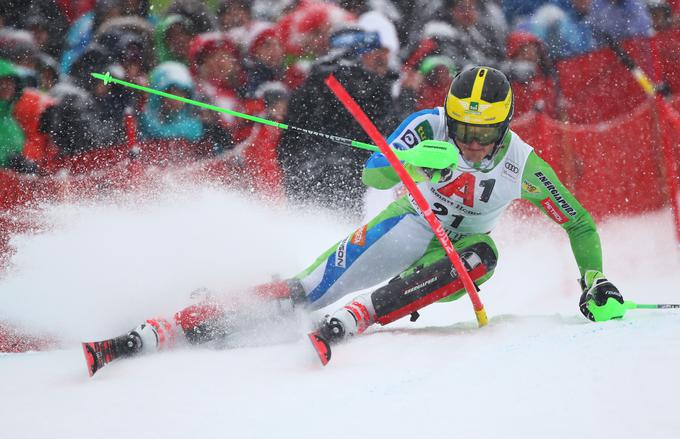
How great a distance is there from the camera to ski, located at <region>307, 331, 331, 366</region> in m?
3.10

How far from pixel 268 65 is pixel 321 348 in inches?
126

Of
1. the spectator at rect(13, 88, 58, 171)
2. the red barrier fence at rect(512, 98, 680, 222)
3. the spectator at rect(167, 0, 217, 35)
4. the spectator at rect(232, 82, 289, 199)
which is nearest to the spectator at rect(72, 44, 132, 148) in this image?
the spectator at rect(13, 88, 58, 171)

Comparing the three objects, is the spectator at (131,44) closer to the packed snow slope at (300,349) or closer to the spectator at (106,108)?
the spectator at (106,108)

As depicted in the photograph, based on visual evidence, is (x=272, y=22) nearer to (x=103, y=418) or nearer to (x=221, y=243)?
(x=221, y=243)

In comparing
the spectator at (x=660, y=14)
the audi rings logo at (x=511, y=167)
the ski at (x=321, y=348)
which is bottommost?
the ski at (x=321, y=348)

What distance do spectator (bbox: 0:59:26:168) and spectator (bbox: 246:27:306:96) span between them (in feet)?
Result: 5.80

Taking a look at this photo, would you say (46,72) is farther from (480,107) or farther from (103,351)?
(480,107)

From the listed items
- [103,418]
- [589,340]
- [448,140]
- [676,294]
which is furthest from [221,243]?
[676,294]

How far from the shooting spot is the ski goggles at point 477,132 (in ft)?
11.4

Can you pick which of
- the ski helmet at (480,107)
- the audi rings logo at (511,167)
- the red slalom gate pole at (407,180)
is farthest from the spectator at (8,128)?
the audi rings logo at (511,167)

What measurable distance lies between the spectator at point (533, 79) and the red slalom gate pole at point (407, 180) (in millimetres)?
2700

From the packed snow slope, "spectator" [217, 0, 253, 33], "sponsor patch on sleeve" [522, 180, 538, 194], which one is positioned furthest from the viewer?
"spectator" [217, 0, 253, 33]

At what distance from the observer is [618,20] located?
5.65 metres

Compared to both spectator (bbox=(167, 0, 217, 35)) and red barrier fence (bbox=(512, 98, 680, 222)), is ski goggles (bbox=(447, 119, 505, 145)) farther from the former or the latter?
spectator (bbox=(167, 0, 217, 35))
